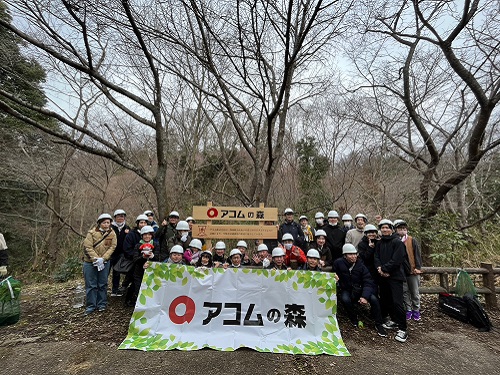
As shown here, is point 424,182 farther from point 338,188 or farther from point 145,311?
point 145,311

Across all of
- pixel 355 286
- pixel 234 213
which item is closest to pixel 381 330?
pixel 355 286

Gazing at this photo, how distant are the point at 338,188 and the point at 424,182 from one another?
330 cm

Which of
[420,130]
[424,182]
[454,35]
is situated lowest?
[424,182]

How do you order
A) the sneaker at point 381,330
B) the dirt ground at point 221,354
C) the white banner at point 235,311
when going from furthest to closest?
the sneaker at point 381,330, the white banner at point 235,311, the dirt ground at point 221,354

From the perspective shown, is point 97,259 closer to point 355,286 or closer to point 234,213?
point 234,213

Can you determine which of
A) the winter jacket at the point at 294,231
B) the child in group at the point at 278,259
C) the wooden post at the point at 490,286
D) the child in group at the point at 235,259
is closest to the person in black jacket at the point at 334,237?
the winter jacket at the point at 294,231

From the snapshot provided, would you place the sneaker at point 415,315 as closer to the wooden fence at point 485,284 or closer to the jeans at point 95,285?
the wooden fence at point 485,284

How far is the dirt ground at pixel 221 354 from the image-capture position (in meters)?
3.39

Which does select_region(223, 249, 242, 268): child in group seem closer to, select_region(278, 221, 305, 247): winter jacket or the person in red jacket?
the person in red jacket

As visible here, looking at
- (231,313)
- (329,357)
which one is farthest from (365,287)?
(231,313)

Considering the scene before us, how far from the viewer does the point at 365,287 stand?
14.3ft

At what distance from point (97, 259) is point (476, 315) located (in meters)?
6.92

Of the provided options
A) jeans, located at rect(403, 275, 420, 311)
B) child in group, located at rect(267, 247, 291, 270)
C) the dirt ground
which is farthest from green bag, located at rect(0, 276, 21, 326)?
jeans, located at rect(403, 275, 420, 311)

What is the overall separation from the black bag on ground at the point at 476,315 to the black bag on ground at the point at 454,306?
67 millimetres
